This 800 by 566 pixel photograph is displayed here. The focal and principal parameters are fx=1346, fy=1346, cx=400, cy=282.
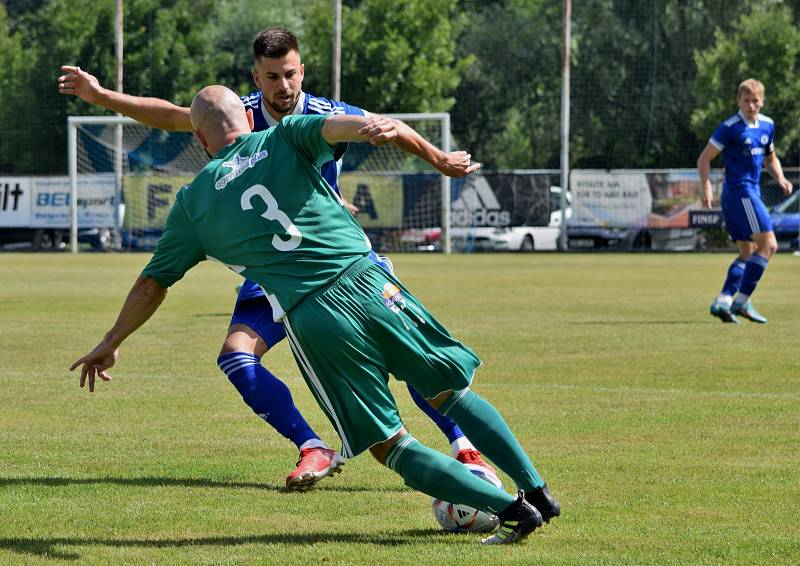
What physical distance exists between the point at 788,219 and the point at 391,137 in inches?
1251

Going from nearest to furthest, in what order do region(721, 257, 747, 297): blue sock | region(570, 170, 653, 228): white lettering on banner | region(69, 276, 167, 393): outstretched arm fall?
region(69, 276, 167, 393): outstretched arm → region(721, 257, 747, 297): blue sock → region(570, 170, 653, 228): white lettering on banner

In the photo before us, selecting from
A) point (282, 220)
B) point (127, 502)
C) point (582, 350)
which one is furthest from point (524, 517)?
point (582, 350)

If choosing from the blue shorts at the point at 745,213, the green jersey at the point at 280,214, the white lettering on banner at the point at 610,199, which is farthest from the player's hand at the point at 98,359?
the white lettering on banner at the point at 610,199

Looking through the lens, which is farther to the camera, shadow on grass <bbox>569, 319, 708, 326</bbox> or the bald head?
shadow on grass <bbox>569, 319, 708, 326</bbox>

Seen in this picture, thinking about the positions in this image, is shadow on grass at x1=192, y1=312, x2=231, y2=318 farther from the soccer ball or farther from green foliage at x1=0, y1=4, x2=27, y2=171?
green foliage at x1=0, y1=4, x2=27, y2=171

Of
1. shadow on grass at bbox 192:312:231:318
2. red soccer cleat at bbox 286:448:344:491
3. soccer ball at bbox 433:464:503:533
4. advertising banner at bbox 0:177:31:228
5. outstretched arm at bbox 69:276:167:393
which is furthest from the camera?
advertising banner at bbox 0:177:31:228

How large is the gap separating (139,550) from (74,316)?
10.9 m

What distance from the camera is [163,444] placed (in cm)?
698

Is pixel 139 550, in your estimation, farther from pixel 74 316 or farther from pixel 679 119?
pixel 679 119

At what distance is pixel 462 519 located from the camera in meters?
5.00

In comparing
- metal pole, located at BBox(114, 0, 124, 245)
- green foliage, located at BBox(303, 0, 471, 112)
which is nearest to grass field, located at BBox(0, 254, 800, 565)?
metal pole, located at BBox(114, 0, 124, 245)

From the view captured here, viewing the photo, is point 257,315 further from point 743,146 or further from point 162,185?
point 162,185

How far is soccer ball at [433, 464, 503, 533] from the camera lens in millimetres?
4965

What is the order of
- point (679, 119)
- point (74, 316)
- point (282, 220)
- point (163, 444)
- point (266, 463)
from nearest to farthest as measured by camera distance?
point (282, 220)
point (266, 463)
point (163, 444)
point (74, 316)
point (679, 119)
